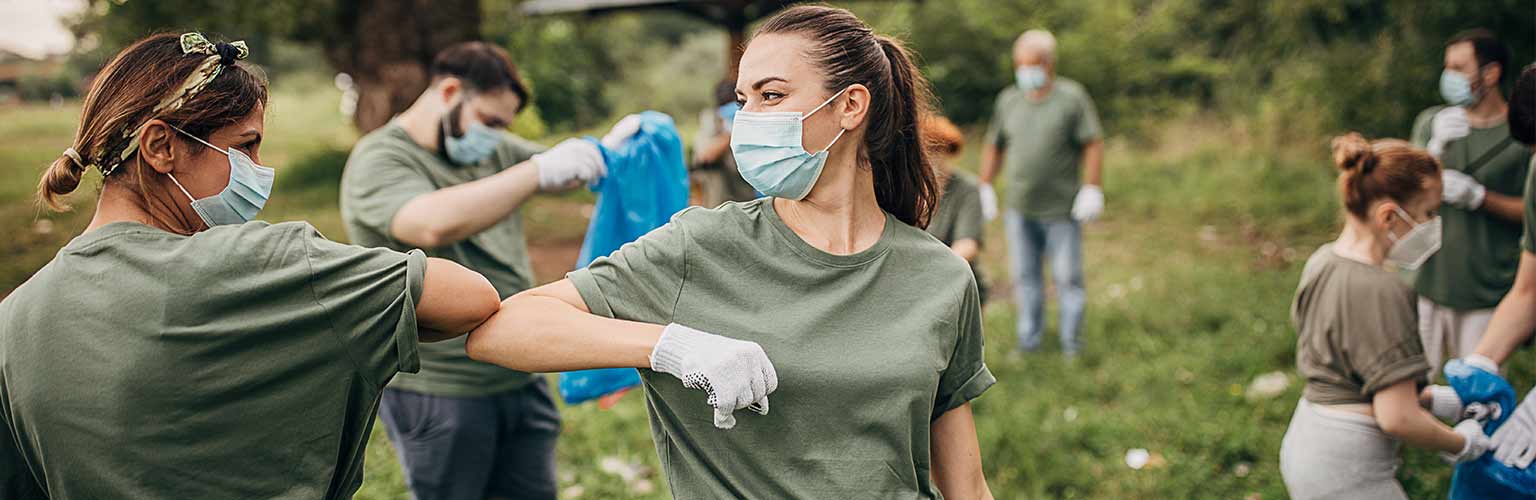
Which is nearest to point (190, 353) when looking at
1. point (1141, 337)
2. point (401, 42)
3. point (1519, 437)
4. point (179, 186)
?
point (179, 186)

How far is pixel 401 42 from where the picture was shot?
9.30m

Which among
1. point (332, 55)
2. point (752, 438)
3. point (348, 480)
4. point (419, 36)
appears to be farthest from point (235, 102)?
point (332, 55)

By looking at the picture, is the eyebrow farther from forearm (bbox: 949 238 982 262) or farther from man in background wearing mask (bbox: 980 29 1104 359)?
man in background wearing mask (bbox: 980 29 1104 359)

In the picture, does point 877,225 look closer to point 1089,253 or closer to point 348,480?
point 348,480

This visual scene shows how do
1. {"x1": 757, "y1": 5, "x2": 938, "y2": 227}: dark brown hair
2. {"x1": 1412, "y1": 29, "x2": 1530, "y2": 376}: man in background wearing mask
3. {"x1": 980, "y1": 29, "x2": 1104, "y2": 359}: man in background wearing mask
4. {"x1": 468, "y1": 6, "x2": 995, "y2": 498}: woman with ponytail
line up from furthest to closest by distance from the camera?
{"x1": 980, "y1": 29, "x2": 1104, "y2": 359}: man in background wearing mask, {"x1": 1412, "y1": 29, "x2": 1530, "y2": 376}: man in background wearing mask, {"x1": 757, "y1": 5, "x2": 938, "y2": 227}: dark brown hair, {"x1": 468, "y1": 6, "x2": 995, "y2": 498}: woman with ponytail

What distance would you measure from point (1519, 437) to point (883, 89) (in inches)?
88.1

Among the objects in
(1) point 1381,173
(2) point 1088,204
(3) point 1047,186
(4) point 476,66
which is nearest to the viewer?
(1) point 1381,173

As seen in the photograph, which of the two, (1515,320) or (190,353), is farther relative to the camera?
(1515,320)

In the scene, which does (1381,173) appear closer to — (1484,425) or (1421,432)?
(1421,432)

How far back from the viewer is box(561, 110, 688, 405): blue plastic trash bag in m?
3.38

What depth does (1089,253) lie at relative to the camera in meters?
9.59

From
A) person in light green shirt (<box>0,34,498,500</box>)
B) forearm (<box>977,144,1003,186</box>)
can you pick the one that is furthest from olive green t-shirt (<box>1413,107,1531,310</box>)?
person in light green shirt (<box>0,34,498,500</box>)

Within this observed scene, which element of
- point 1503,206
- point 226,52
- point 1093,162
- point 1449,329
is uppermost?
point 226,52

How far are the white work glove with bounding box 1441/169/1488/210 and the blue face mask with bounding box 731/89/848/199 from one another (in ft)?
10.4
